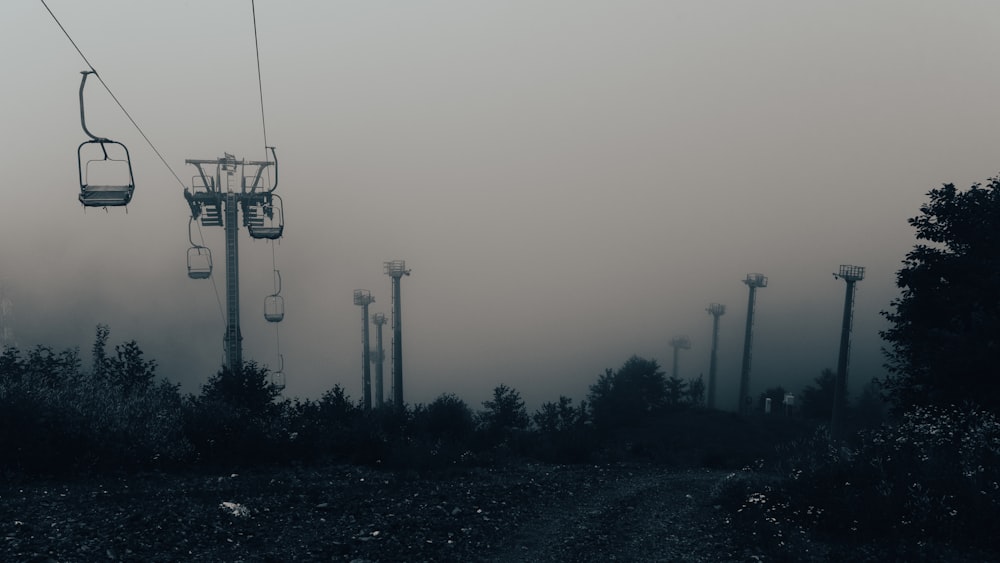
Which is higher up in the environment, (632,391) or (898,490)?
(898,490)

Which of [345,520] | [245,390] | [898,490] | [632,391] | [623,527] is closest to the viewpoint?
[345,520]

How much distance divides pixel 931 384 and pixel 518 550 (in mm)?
14941

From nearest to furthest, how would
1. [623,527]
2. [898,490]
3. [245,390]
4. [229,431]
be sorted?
[898,490] < [623,527] < [229,431] < [245,390]

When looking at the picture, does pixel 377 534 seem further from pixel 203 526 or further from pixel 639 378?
pixel 639 378

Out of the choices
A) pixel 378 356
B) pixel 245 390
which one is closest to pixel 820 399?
pixel 378 356

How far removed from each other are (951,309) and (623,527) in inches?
531

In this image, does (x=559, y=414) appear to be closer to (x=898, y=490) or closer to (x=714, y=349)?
(x=898, y=490)

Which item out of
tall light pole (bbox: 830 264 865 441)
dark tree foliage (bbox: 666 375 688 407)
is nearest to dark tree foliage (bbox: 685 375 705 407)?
dark tree foliage (bbox: 666 375 688 407)

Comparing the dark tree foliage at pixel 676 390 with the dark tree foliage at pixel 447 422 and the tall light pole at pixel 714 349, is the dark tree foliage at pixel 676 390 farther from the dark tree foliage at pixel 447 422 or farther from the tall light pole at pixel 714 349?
the dark tree foliage at pixel 447 422

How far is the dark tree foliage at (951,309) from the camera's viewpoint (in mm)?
18359

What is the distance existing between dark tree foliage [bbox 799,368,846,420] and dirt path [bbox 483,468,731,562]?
61.1 meters

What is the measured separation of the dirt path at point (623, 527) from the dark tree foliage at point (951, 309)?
760 centimetres

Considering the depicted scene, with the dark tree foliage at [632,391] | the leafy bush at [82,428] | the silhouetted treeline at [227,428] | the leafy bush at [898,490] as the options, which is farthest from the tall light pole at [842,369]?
the leafy bush at [82,428]

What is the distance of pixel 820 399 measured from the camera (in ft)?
239
